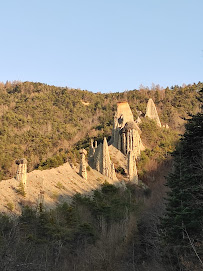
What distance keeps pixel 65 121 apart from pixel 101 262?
10309 centimetres

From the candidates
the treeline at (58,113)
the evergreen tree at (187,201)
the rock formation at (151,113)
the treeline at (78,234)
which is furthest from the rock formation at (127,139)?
the evergreen tree at (187,201)

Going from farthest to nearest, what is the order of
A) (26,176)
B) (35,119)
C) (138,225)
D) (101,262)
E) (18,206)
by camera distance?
(35,119) → (26,176) → (18,206) → (138,225) → (101,262)

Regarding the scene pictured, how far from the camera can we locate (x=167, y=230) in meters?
22.4

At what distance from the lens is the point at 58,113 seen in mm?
132375

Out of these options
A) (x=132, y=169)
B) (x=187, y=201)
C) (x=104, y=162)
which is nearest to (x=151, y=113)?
(x=132, y=169)

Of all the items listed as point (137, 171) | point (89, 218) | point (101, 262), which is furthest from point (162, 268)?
point (137, 171)

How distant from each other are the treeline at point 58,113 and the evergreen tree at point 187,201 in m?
65.3

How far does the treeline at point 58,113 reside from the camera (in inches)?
4036

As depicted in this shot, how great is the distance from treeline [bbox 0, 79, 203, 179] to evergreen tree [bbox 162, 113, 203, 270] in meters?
65.3

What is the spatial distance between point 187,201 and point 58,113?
113m

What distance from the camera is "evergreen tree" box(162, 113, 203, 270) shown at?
1992 centimetres

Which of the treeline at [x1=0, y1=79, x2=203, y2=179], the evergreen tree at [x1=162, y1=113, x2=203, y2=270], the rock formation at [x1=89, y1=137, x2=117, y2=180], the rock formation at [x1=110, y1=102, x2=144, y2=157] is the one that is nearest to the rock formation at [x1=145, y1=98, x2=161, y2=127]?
the treeline at [x1=0, y1=79, x2=203, y2=179]

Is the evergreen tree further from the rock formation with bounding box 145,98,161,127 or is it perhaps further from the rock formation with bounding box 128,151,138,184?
the rock formation with bounding box 145,98,161,127

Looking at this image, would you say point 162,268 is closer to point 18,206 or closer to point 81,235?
point 81,235
